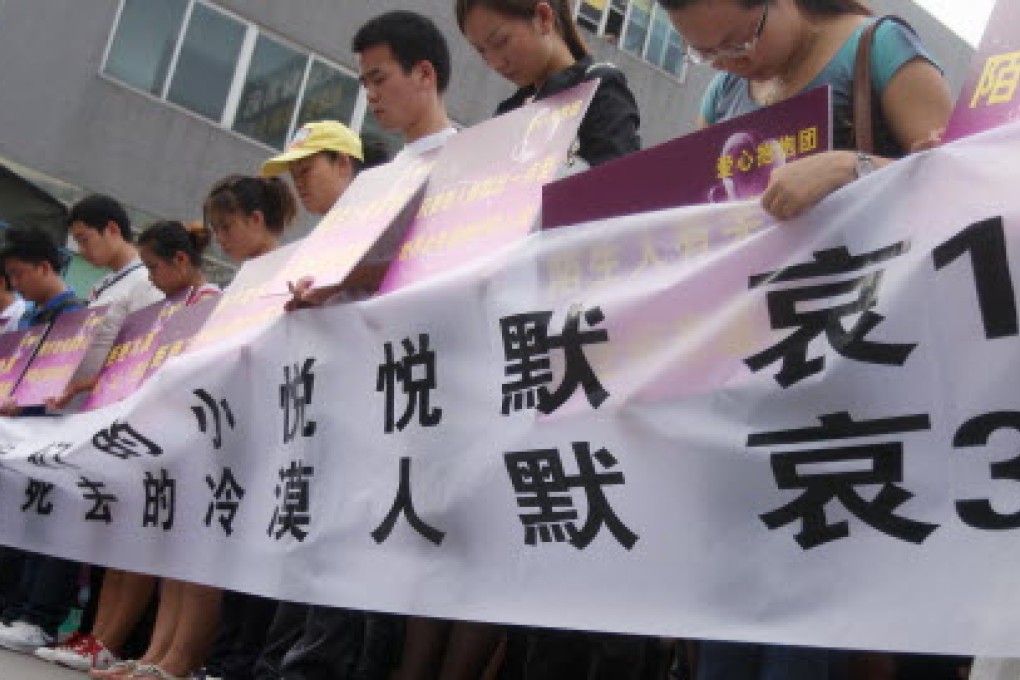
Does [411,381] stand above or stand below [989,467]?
above

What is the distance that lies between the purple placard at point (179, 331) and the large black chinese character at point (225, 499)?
0.57m

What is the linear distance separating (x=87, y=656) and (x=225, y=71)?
407 inches

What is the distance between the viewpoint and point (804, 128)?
183cm

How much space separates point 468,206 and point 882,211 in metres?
1.16

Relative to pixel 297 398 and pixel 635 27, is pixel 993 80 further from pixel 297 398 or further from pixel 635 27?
pixel 635 27

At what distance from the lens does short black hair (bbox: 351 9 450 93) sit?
10.8 ft

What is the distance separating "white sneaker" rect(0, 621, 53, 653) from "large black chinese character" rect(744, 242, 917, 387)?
3.25 metres

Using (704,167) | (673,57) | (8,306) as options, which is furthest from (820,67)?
(673,57)

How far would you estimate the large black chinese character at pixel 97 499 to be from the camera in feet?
12.0

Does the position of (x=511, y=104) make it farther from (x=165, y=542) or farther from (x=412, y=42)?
(x=165, y=542)

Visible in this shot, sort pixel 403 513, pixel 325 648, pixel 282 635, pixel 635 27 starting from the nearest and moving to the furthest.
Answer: pixel 403 513, pixel 325 648, pixel 282 635, pixel 635 27

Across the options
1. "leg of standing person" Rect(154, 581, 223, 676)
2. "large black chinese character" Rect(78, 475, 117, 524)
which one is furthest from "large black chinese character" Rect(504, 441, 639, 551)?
"large black chinese character" Rect(78, 475, 117, 524)

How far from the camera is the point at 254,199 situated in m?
4.01

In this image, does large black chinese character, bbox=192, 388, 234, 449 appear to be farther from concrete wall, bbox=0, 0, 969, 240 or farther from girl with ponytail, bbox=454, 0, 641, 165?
concrete wall, bbox=0, 0, 969, 240
